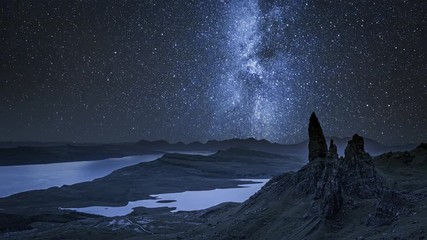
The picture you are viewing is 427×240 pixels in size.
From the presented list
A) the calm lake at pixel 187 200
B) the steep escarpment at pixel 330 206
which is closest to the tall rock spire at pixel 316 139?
the steep escarpment at pixel 330 206

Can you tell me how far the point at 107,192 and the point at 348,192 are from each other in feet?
260

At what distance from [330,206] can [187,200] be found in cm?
6078

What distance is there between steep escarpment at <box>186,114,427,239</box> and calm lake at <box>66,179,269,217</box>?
3405cm

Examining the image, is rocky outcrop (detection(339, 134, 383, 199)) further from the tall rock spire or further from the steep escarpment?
the tall rock spire

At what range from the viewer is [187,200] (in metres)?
88.2

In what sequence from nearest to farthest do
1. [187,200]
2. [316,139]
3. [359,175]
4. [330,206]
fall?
[330,206], [359,175], [316,139], [187,200]

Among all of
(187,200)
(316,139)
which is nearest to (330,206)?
(316,139)

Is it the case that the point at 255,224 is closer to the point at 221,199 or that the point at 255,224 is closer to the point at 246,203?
the point at 246,203

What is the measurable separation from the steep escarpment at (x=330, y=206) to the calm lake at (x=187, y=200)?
34.0 metres

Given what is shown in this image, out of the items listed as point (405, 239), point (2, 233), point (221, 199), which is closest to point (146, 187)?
point (221, 199)

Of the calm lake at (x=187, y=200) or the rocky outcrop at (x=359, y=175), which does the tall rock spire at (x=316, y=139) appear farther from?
the calm lake at (x=187, y=200)

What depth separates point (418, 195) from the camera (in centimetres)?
2833

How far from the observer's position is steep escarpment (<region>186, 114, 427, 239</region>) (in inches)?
1027

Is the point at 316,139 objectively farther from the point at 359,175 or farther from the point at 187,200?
the point at 187,200
